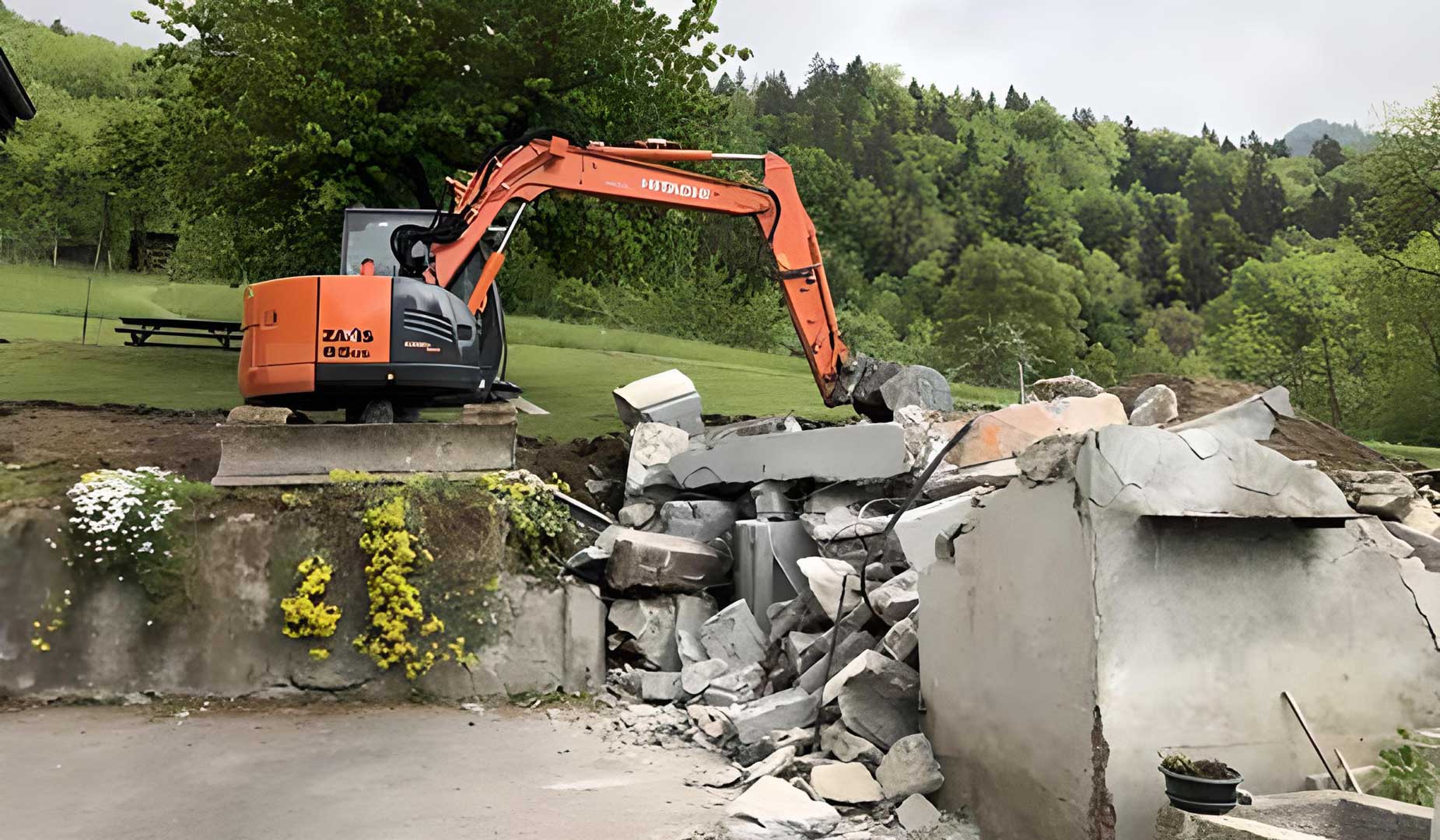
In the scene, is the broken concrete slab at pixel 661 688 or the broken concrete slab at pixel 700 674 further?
the broken concrete slab at pixel 661 688

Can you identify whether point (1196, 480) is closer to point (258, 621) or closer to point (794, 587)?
point (794, 587)

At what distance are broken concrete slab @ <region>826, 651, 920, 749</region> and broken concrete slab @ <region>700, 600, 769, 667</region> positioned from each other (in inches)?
89.9

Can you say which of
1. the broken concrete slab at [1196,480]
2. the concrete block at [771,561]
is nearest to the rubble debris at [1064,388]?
the concrete block at [771,561]

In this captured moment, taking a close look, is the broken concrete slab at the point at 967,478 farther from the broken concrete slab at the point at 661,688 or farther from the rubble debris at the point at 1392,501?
the broken concrete slab at the point at 661,688

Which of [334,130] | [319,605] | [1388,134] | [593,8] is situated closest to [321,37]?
[334,130]

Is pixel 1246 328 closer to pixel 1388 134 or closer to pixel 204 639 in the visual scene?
pixel 1388 134

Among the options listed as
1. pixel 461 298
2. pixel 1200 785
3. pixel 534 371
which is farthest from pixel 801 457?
pixel 534 371

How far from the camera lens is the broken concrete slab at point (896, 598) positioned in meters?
7.35

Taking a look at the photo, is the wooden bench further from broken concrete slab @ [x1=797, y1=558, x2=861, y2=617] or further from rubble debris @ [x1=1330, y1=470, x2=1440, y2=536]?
rubble debris @ [x1=1330, y1=470, x2=1440, y2=536]

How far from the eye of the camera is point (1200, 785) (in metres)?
4.45

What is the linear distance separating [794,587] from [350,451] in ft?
12.8

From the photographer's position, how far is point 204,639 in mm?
8633

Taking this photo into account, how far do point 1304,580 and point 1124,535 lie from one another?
1091mm

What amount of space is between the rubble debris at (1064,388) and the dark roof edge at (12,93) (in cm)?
976
